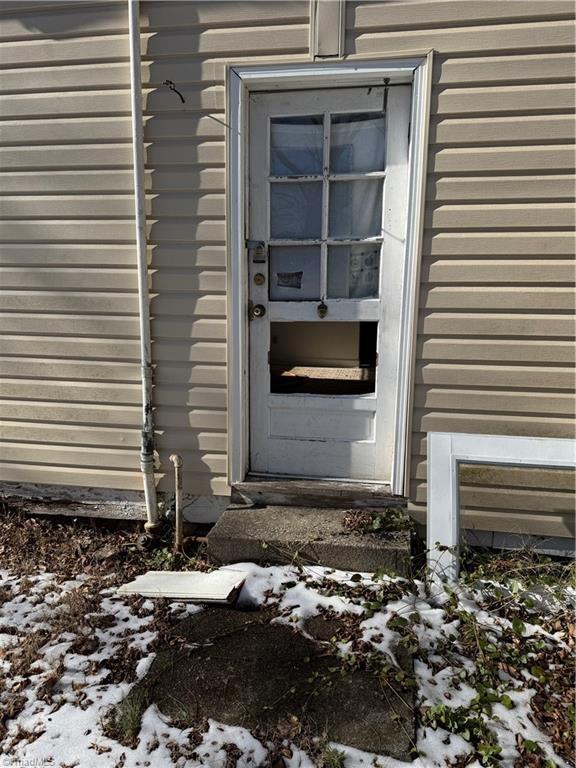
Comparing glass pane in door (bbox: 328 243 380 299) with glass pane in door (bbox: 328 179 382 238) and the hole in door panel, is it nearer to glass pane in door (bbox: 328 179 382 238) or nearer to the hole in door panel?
glass pane in door (bbox: 328 179 382 238)

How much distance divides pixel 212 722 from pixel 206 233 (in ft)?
7.16

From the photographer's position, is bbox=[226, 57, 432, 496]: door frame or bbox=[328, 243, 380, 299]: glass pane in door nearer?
bbox=[226, 57, 432, 496]: door frame

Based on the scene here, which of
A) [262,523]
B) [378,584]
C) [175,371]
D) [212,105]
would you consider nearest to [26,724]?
[262,523]

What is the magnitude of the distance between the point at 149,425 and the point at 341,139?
1854 millimetres

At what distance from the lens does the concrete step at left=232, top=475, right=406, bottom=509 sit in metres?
2.71

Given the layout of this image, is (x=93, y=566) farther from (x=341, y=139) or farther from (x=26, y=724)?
(x=341, y=139)

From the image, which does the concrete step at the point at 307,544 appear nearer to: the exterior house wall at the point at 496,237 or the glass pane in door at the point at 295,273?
the exterior house wall at the point at 496,237

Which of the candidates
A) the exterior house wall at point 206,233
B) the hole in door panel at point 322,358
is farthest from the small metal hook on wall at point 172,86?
the hole in door panel at point 322,358

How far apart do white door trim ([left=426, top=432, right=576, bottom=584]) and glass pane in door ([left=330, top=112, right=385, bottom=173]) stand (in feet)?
4.85

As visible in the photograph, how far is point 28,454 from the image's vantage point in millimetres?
3102

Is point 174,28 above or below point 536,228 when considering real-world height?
above

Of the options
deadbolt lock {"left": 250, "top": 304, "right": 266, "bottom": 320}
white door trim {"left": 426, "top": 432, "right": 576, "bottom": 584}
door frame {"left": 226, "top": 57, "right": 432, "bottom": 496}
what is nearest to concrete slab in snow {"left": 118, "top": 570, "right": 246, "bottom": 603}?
door frame {"left": 226, "top": 57, "right": 432, "bottom": 496}

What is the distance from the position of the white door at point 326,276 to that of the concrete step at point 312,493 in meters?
0.08

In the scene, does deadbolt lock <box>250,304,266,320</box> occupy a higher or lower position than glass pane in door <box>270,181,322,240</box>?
lower
